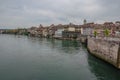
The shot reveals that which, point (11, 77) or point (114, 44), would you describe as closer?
point (11, 77)

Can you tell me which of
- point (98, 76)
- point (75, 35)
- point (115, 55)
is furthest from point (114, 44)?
point (75, 35)

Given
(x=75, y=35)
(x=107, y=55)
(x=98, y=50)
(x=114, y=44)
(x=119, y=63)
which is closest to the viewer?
(x=119, y=63)

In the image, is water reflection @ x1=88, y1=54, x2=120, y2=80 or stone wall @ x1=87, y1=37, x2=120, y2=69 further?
stone wall @ x1=87, y1=37, x2=120, y2=69

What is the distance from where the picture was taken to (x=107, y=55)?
28.9 metres

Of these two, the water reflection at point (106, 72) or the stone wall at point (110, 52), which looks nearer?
the water reflection at point (106, 72)

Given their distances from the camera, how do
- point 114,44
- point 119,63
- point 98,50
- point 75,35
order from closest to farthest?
point 119,63
point 114,44
point 98,50
point 75,35

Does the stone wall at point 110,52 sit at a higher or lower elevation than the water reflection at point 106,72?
higher

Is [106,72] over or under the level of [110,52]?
Answer: under

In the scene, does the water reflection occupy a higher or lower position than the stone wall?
lower

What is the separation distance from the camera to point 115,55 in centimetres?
2528

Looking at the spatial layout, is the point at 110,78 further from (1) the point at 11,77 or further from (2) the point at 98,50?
(2) the point at 98,50

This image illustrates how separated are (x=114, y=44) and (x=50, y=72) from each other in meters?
9.76

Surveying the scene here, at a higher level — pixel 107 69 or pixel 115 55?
pixel 115 55

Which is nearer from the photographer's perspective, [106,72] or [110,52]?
[106,72]
